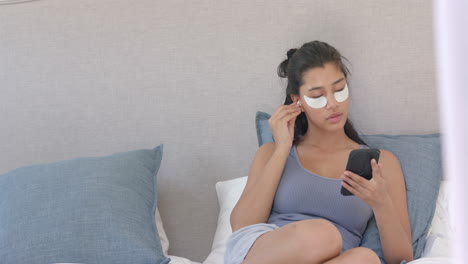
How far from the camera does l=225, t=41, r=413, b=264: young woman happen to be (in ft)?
4.88

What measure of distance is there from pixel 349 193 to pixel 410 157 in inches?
14.8

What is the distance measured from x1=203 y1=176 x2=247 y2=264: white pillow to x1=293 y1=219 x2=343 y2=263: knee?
0.43 metres

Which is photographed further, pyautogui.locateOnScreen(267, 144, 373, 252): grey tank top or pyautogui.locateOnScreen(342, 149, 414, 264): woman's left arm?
pyautogui.locateOnScreen(267, 144, 373, 252): grey tank top

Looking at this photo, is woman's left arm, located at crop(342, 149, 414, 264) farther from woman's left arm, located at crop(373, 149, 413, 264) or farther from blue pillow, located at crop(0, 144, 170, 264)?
blue pillow, located at crop(0, 144, 170, 264)

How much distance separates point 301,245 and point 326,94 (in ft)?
1.67

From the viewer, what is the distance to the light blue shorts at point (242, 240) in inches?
59.9

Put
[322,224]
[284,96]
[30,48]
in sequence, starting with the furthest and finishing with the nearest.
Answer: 1. [30,48]
2. [284,96]
3. [322,224]

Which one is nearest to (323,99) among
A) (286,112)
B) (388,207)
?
(286,112)

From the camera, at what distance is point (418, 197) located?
1.69m

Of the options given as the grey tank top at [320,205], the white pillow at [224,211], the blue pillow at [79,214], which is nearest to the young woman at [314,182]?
the grey tank top at [320,205]

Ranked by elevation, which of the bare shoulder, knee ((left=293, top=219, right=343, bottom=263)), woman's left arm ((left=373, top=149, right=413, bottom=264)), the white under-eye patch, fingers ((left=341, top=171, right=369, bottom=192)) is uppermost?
the white under-eye patch

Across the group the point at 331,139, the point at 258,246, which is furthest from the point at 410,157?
the point at 258,246

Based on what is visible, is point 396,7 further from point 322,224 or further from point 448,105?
point 448,105

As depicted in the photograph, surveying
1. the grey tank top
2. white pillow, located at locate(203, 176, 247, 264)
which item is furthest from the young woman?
white pillow, located at locate(203, 176, 247, 264)
